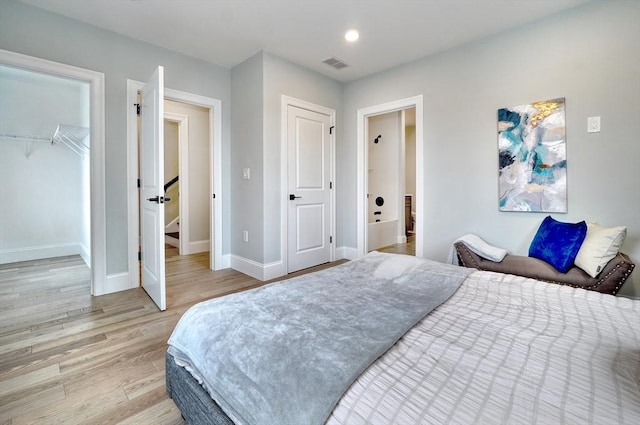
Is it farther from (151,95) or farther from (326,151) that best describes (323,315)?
(326,151)

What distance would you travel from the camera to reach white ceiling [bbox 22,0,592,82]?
7.99 feet

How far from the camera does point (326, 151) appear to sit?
401 cm

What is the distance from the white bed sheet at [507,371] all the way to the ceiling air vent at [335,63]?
3.23 meters

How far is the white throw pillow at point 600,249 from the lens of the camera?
193 cm

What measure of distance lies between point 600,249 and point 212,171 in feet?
12.5

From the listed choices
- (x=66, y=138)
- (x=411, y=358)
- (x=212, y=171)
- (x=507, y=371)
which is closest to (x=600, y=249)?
(x=507, y=371)

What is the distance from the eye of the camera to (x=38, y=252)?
4.13 m

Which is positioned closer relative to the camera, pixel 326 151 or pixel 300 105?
pixel 300 105

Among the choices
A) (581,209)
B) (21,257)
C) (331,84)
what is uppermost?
(331,84)

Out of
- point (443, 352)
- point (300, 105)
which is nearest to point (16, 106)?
point (300, 105)

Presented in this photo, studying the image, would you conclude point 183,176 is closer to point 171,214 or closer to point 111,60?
point 171,214

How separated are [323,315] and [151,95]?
2.64 metres

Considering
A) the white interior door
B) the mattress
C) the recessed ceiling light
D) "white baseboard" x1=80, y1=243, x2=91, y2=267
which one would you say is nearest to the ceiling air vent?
the recessed ceiling light

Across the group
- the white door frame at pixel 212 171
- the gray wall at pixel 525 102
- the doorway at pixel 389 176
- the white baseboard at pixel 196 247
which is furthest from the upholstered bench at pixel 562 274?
the white baseboard at pixel 196 247
